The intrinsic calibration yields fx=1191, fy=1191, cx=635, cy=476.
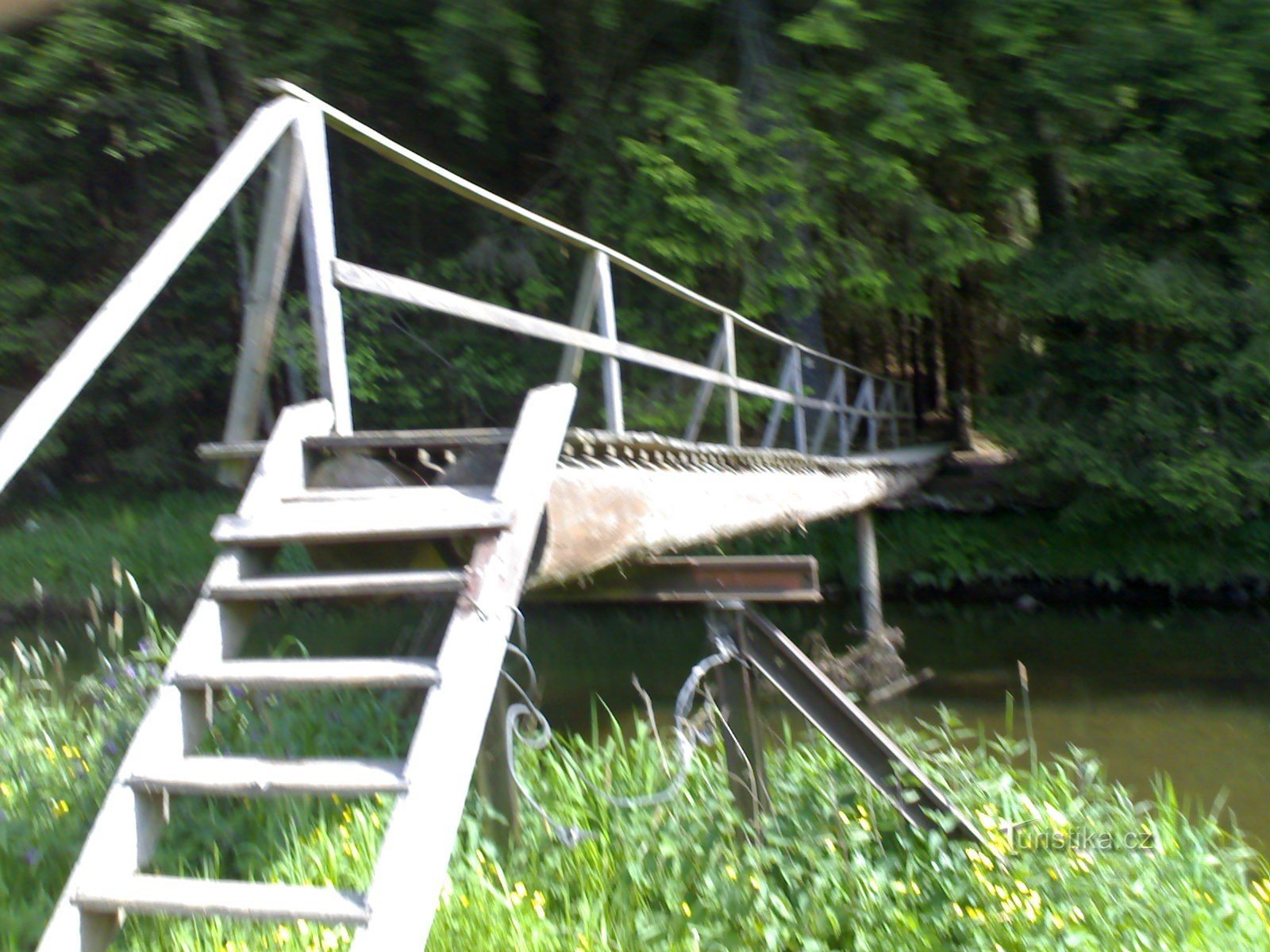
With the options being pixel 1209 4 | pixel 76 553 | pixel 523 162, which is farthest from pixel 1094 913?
pixel 76 553

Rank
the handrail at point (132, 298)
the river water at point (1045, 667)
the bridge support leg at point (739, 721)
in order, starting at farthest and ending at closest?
the river water at point (1045, 667) → the bridge support leg at point (739, 721) → the handrail at point (132, 298)

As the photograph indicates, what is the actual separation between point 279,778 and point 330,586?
1.54ft

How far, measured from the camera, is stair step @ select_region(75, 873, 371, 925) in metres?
1.92

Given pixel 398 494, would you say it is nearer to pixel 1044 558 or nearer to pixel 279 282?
pixel 279 282

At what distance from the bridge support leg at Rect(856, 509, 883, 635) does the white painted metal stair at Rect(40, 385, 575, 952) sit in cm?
664

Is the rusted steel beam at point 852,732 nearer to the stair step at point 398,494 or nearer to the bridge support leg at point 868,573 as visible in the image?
the stair step at point 398,494

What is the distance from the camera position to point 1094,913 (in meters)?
3.09

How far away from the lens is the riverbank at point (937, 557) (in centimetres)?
1009

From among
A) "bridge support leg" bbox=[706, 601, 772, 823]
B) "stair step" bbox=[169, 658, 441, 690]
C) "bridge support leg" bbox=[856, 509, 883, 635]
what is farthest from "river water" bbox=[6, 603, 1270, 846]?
"stair step" bbox=[169, 658, 441, 690]

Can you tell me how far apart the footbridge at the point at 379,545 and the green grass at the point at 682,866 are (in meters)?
0.25

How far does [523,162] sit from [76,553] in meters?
5.88

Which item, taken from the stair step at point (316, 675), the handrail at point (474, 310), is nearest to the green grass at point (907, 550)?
the handrail at point (474, 310)

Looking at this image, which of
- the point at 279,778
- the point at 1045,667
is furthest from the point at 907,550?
the point at 279,778

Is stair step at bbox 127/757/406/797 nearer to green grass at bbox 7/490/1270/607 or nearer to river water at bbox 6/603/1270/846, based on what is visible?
river water at bbox 6/603/1270/846
